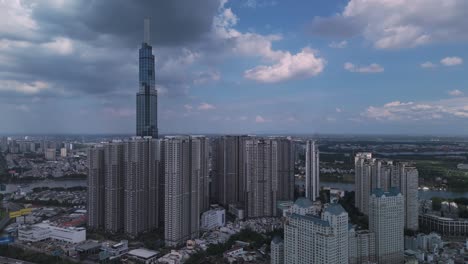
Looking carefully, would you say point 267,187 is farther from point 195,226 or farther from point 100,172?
point 100,172

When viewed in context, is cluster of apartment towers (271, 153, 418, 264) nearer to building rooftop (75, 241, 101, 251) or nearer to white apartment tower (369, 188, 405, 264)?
white apartment tower (369, 188, 405, 264)

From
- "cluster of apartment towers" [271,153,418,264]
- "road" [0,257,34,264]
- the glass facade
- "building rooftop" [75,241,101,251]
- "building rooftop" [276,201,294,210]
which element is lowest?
"road" [0,257,34,264]

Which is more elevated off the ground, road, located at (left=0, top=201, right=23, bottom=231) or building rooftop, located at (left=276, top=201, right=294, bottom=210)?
building rooftop, located at (left=276, top=201, right=294, bottom=210)

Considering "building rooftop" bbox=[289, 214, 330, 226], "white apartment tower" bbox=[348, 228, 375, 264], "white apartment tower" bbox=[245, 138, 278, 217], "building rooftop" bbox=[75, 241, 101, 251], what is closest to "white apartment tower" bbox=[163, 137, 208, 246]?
"building rooftop" bbox=[75, 241, 101, 251]

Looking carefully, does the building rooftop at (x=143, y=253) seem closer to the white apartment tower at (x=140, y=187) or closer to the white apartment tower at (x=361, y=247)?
the white apartment tower at (x=140, y=187)

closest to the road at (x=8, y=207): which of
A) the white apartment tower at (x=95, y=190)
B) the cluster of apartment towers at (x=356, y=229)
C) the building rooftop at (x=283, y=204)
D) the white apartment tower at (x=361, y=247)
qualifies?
the white apartment tower at (x=95, y=190)

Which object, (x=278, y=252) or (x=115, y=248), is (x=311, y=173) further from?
(x=115, y=248)
